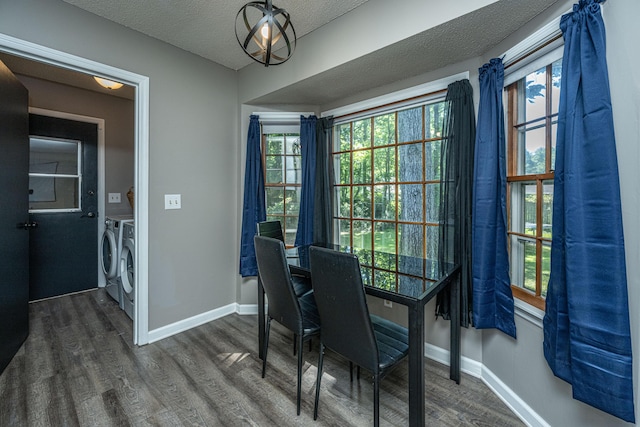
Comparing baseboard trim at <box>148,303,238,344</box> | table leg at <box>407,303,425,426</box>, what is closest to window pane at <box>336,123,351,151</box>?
table leg at <box>407,303,425,426</box>

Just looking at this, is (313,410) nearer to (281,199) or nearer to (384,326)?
(384,326)

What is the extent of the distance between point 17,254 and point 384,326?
2796 mm

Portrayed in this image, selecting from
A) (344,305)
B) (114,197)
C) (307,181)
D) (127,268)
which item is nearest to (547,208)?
(344,305)

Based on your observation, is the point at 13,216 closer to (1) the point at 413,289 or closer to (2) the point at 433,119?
(1) the point at 413,289

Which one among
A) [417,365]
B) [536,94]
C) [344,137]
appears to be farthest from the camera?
[344,137]

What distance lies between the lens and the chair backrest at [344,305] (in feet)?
4.39

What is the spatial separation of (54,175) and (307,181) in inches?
123

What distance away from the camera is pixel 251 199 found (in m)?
2.93

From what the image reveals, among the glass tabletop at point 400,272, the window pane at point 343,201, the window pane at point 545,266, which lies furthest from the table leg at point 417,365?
the window pane at point 343,201

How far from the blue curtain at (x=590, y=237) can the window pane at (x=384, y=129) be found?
1285 millimetres

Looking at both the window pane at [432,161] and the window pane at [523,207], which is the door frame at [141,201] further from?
the window pane at [523,207]

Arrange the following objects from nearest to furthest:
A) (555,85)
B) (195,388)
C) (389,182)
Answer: (555,85) → (195,388) → (389,182)

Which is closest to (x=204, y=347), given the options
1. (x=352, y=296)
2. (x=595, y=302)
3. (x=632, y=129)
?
(x=352, y=296)

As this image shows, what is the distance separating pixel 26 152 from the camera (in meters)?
2.39
